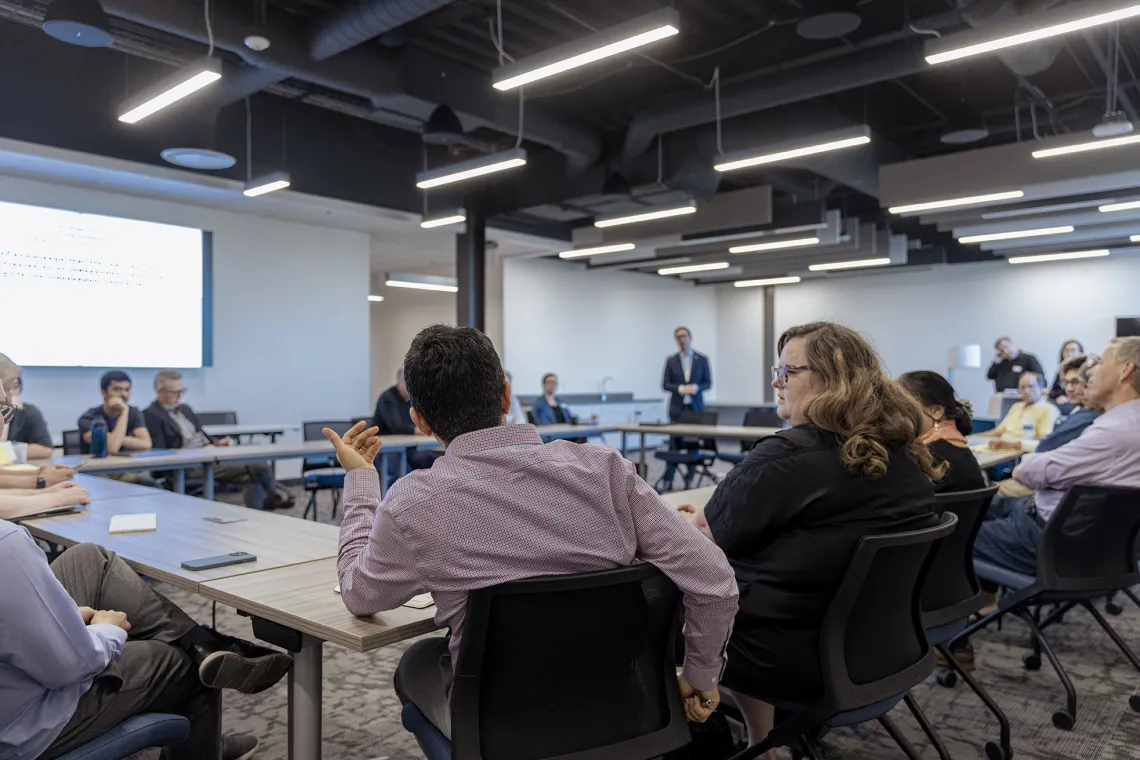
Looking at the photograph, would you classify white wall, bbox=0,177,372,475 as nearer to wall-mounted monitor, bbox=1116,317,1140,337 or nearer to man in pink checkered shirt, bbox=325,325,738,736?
man in pink checkered shirt, bbox=325,325,738,736

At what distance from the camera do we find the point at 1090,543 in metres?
2.66

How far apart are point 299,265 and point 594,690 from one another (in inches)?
337

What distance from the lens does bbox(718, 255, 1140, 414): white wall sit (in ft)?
37.3

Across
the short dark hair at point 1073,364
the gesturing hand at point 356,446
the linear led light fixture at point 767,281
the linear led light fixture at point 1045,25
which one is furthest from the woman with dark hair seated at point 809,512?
the linear led light fixture at point 767,281

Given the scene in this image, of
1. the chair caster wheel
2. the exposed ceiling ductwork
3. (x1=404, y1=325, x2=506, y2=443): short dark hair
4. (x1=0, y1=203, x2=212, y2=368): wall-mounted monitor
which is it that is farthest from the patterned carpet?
(x1=0, y1=203, x2=212, y2=368): wall-mounted monitor

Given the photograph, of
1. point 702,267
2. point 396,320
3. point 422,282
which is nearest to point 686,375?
point 702,267

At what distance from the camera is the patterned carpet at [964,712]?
8.21ft

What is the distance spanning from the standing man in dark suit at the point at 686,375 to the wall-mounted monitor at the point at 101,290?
5.27 meters

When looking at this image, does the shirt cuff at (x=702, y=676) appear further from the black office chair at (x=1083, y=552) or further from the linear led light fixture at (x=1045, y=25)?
the linear led light fixture at (x=1045, y=25)

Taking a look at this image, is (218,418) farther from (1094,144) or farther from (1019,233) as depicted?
(1019,233)

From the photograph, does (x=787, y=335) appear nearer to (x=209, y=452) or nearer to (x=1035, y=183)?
(x=209, y=452)

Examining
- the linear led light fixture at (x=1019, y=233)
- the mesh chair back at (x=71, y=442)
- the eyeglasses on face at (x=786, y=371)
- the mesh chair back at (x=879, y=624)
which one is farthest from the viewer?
the linear led light fixture at (x=1019, y=233)

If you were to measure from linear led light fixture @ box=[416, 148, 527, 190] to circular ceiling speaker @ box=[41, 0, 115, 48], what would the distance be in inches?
107

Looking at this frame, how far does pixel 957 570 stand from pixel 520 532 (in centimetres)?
165
